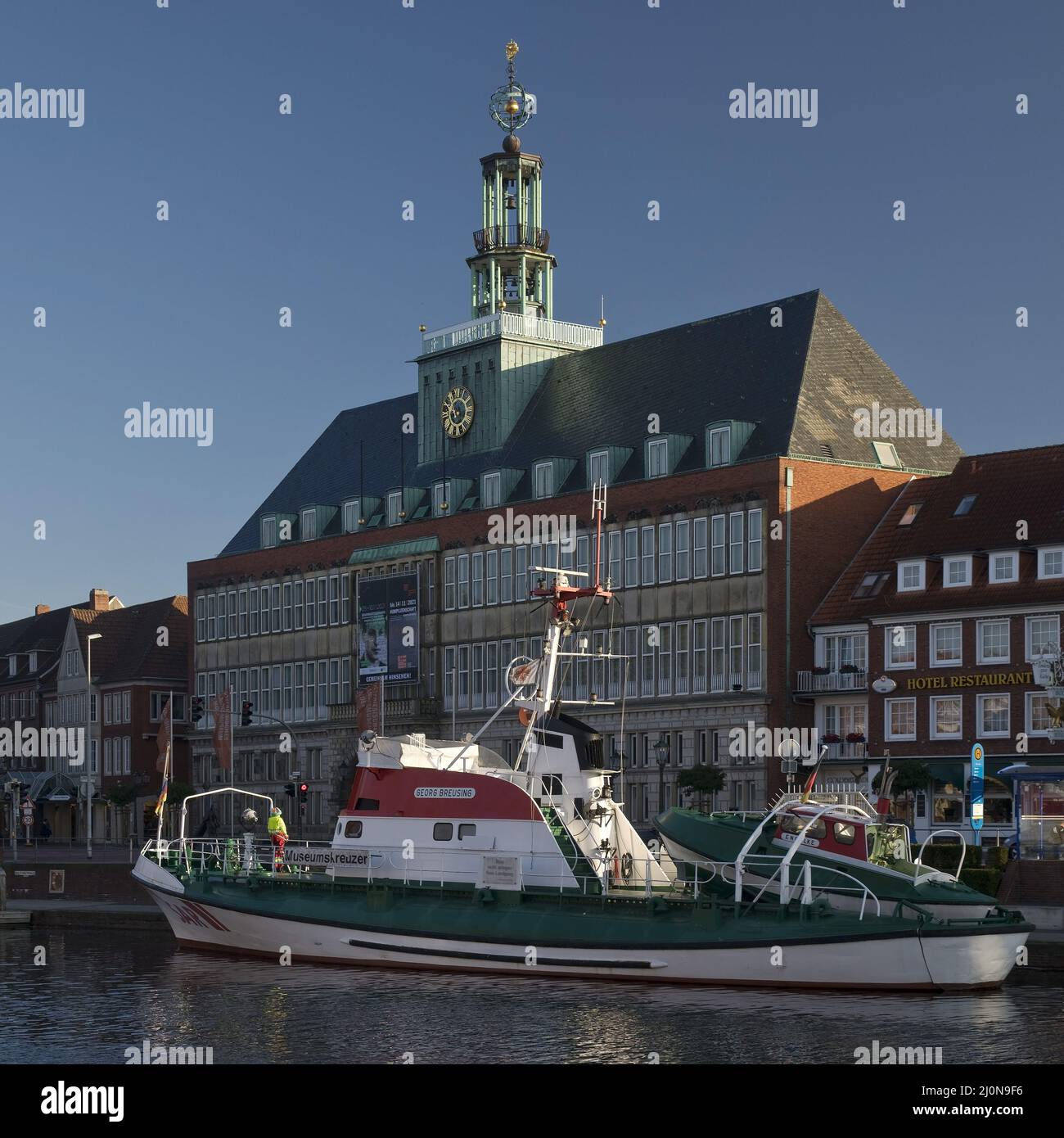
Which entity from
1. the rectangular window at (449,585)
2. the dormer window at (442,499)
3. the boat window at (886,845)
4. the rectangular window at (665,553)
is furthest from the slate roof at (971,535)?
the dormer window at (442,499)

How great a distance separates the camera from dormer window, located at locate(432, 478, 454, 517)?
3541 inches

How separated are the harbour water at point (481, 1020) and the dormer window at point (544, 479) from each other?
1689 inches

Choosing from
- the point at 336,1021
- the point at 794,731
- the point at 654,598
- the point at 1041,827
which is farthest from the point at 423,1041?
the point at 654,598

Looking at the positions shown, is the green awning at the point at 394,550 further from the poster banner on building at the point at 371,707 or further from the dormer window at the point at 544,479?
the poster banner on building at the point at 371,707

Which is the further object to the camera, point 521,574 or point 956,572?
point 521,574

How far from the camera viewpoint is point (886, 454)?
7800 centimetres

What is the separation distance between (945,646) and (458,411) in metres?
32.4

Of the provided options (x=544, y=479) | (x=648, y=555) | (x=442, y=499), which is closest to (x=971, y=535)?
(x=648, y=555)

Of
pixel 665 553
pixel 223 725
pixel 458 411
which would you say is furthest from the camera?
pixel 458 411

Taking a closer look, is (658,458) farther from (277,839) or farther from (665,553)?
(277,839)

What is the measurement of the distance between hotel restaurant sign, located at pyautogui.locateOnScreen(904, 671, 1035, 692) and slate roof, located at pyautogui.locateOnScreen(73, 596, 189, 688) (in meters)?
53.1

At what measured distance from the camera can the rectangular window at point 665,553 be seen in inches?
3081

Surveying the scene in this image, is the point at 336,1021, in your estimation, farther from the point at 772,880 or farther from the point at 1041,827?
the point at 1041,827

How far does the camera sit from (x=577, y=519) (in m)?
81.7
